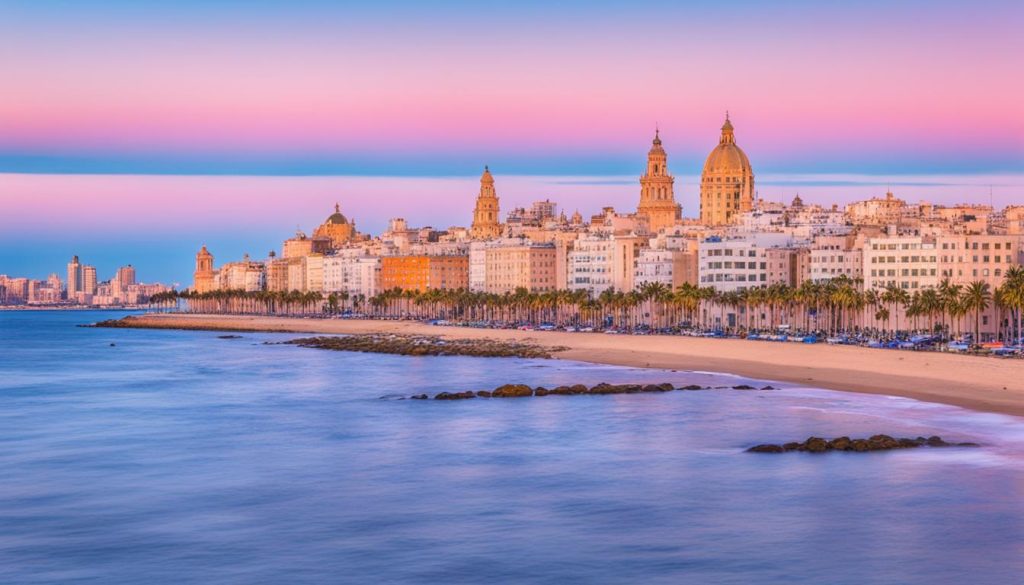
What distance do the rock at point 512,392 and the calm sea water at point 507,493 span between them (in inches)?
101

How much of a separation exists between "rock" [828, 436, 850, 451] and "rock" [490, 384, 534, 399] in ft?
82.5

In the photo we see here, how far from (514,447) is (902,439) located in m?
14.1

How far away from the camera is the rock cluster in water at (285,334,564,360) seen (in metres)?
116

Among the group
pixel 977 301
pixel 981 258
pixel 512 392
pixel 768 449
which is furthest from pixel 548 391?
pixel 981 258

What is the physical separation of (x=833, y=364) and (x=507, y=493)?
49.0 metres

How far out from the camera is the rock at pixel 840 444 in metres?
48.3

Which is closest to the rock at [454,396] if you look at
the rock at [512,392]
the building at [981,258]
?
the rock at [512,392]

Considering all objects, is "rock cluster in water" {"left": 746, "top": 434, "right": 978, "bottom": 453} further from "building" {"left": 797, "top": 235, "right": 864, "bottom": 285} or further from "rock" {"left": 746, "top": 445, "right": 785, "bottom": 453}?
"building" {"left": 797, "top": 235, "right": 864, "bottom": 285}

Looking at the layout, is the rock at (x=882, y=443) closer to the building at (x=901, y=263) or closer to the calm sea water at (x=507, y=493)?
the calm sea water at (x=507, y=493)

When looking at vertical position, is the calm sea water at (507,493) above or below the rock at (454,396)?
below

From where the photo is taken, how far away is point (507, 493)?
4197 cm

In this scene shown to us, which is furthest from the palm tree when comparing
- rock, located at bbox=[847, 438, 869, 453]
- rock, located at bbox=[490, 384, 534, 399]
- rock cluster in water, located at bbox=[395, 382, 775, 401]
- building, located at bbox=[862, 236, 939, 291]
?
rock, located at bbox=[847, 438, 869, 453]

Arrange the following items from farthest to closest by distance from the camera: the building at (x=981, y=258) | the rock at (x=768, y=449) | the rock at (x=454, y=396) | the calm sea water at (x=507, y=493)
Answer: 1. the building at (x=981, y=258)
2. the rock at (x=454, y=396)
3. the rock at (x=768, y=449)
4. the calm sea water at (x=507, y=493)

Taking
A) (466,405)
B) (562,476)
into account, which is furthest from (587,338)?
(562,476)
